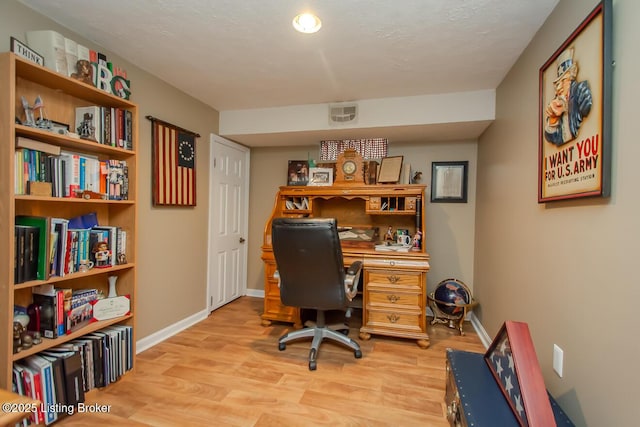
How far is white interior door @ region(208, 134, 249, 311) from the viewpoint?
314 centimetres

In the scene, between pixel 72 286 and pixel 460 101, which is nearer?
pixel 72 286

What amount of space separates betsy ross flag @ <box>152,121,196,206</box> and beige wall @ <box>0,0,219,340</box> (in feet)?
0.21

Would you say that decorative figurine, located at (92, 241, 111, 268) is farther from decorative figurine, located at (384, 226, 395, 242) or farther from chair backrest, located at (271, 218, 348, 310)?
decorative figurine, located at (384, 226, 395, 242)

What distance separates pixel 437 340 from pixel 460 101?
7.01 feet

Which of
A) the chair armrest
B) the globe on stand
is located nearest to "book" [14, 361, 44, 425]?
the chair armrest

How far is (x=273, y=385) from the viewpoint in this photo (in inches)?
74.7

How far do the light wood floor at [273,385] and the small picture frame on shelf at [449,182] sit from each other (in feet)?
4.62

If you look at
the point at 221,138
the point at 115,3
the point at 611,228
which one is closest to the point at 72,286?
the point at 115,3

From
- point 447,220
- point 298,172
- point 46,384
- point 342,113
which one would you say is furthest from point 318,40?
point 46,384

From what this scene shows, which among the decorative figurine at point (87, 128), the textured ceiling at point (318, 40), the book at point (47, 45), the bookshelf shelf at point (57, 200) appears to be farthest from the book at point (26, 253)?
the textured ceiling at point (318, 40)

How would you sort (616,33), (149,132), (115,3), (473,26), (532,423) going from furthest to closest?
(149,132), (473,26), (115,3), (616,33), (532,423)

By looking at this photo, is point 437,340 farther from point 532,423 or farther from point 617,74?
point 617,74

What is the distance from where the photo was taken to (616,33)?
1044mm

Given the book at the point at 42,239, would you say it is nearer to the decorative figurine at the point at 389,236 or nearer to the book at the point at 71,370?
the book at the point at 71,370
